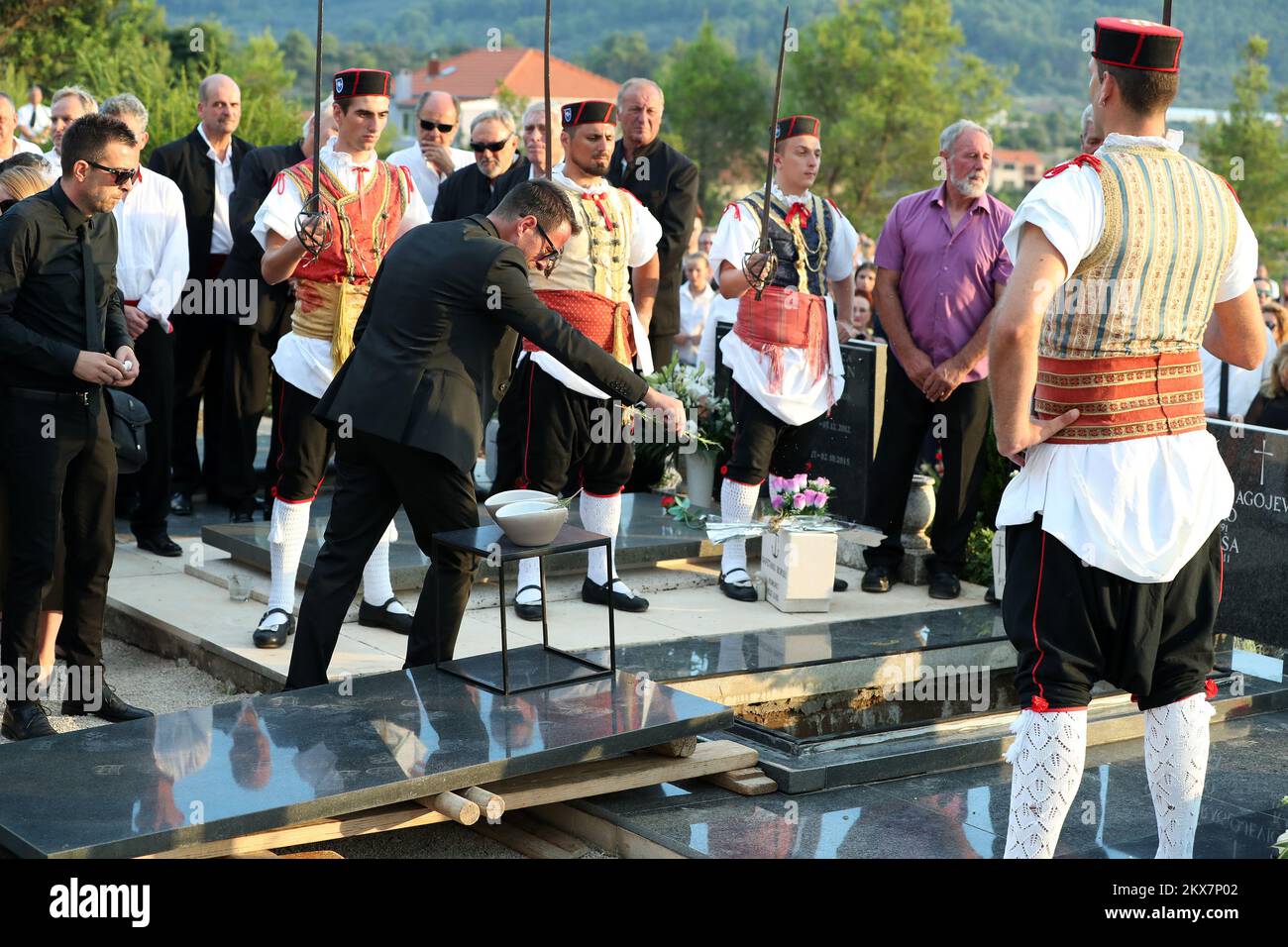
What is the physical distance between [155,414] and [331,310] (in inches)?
82.4

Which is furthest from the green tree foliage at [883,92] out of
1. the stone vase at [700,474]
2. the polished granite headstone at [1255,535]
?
the polished granite headstone at [1255,535]

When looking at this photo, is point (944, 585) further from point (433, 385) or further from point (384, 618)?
point (433, 385)

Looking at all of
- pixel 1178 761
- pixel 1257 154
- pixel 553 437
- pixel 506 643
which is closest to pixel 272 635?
pixel 553 437

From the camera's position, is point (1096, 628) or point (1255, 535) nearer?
point (1096, 628)

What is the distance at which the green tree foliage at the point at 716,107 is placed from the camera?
301ft

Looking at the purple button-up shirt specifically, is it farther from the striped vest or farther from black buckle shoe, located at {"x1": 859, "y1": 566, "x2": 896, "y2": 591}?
the striped vest

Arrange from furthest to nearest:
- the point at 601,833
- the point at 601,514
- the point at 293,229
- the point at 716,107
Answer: the point at 716,107 < the point at 601,514 < the point at 293,229 < the point at 601,833

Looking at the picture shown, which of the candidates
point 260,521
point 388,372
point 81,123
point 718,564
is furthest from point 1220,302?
point 260,521

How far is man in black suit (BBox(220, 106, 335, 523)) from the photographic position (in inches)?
336

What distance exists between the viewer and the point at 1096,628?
4.14 metres

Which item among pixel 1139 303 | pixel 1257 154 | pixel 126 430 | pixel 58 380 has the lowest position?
pixel 126 430

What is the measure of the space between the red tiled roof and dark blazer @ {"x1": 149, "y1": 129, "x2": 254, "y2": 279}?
92.7 meters

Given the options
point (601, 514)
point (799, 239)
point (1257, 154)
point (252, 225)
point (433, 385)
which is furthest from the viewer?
point (1257, 154)
